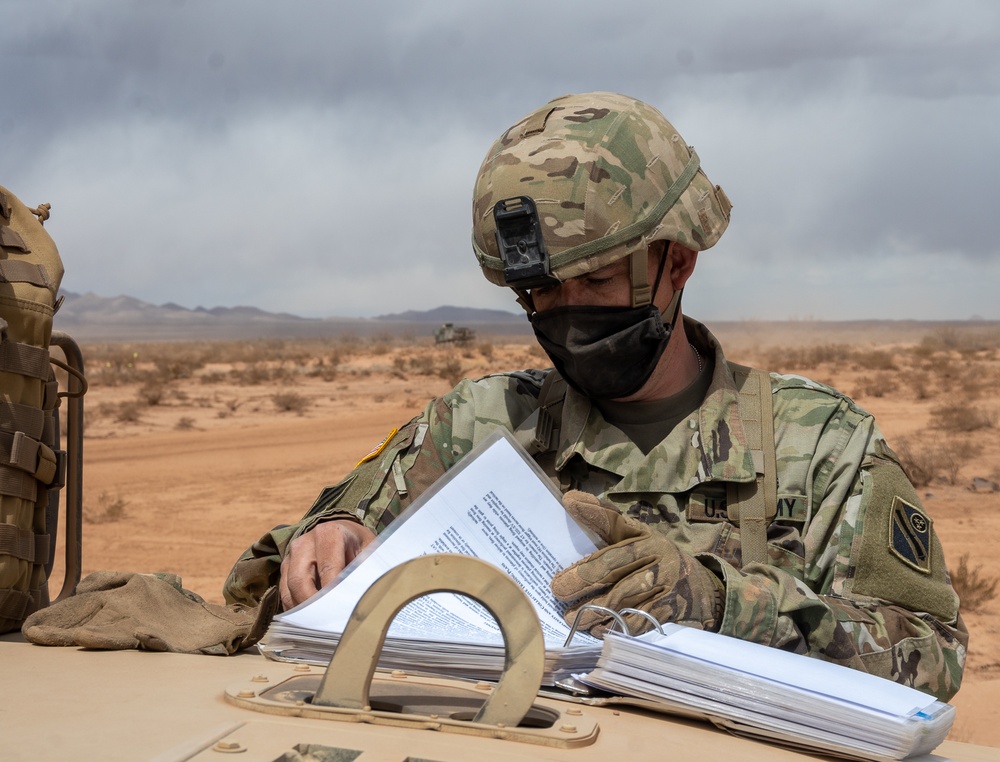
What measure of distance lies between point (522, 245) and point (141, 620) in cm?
105

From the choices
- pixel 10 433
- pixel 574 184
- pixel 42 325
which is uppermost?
pixel 574 184

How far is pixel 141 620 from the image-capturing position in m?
1.92

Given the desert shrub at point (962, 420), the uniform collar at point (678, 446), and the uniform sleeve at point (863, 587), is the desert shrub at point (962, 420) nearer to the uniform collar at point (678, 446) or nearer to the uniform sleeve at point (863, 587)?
the uniform collar at point (678, 446)

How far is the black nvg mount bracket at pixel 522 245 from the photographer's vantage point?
2223mm

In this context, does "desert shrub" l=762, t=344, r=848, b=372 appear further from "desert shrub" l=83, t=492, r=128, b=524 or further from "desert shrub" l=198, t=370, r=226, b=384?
"desert shrub" l=83, t=492, r=128, b=524

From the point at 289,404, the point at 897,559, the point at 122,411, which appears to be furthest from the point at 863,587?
the point at 289,404

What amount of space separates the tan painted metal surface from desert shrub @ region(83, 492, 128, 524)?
8.37m


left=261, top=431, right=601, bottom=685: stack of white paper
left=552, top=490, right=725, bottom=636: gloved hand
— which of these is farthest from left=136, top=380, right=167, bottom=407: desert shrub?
left=552, top=490, right=725, bottom=636: gloved hand

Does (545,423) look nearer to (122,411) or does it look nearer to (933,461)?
(933,461)

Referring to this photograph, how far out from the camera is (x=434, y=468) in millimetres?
2559

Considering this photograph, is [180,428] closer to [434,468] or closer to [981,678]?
[981,678]

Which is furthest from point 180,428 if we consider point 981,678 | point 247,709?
point 247,709

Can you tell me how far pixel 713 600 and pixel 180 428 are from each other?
15420 mm

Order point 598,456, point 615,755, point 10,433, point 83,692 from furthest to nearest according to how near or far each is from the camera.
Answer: point 598,456 → point 10,433 → point 83,692 → point 615,755
